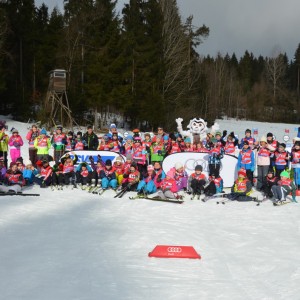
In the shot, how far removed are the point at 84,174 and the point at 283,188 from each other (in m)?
5.27

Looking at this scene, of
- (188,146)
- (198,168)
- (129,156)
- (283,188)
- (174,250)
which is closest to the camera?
(174,250)

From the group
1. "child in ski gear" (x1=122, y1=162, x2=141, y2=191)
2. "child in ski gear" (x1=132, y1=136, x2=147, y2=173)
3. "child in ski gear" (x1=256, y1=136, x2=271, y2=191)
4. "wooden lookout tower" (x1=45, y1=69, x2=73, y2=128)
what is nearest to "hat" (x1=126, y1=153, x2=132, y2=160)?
Result: "child in ski gear" (x1=132, y1=136, x2=147, y2=173)

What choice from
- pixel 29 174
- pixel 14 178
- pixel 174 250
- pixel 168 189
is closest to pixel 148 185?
pixel 168 189

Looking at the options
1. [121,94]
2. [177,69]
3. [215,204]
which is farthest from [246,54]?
[215,204]

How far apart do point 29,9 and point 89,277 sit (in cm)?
3119

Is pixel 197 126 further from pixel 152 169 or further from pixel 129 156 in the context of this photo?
pixel 152 169

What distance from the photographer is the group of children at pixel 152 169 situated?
958 cm

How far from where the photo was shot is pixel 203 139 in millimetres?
13352

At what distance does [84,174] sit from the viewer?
1084cm

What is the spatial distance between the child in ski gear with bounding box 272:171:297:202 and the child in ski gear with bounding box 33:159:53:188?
5.90 metres

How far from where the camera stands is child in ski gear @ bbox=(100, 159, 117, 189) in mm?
10383

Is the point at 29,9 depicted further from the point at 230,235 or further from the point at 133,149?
the point at 230,235

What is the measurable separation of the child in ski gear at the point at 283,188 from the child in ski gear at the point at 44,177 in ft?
19.4

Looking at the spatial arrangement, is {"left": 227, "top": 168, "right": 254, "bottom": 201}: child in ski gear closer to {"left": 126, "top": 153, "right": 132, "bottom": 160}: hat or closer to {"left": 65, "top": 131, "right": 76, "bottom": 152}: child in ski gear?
{"left": 126, "top": 153, "right": 132, "bottom": 160}: hat
